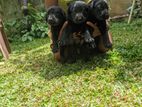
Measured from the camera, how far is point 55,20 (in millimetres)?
5363

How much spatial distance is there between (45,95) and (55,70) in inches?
37.8

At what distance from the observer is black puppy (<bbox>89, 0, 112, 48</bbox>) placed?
527cm

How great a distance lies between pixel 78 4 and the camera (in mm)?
5273

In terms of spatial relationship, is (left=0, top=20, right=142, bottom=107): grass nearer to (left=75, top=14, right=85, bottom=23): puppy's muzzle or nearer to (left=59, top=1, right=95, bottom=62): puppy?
(left=59, top=1, right=95, bottom=62): puppy

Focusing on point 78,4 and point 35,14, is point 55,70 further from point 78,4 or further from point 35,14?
point 35,14

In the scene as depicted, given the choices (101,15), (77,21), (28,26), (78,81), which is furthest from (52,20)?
(28,26)

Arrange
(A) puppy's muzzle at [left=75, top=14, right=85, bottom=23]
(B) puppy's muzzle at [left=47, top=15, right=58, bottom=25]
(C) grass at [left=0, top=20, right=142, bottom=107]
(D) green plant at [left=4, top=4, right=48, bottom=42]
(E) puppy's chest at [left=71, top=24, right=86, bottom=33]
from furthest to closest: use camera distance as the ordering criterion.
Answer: (D) green plant at [left=4, top=4, right=48, bottom=42]
(E) puppy's chest at [left=71, top=24, right=86, bottom=33]
(B) puppy's muzzle at [left=47, top=15, right=58, bottom=25]
(A) puppy's muzzle at [left=75, top=14, right=85, bottom=23]
(C) grass at [left=0, top=20, right=142, bottom=107]

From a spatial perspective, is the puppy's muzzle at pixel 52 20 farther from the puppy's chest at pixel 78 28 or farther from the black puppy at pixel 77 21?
the puppy's chest at pixel 78 28

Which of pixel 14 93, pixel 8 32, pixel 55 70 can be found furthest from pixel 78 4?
pixel 8 32

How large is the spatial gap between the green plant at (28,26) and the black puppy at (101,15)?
431cm

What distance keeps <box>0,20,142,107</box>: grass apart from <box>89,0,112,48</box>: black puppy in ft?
1.11

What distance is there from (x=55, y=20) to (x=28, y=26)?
5.12 metres

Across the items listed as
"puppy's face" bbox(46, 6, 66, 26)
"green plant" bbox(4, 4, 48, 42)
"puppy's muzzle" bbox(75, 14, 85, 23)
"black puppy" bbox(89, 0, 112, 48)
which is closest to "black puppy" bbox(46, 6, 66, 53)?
"puppy's face" bbox(46, 6, 66, 26)

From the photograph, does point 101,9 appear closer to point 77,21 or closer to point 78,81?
point 77,21
